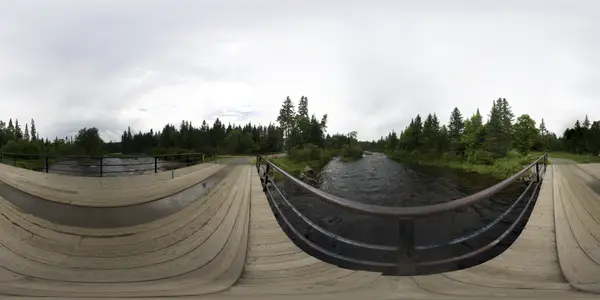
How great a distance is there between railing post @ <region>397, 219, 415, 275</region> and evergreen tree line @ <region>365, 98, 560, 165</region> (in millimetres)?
29231

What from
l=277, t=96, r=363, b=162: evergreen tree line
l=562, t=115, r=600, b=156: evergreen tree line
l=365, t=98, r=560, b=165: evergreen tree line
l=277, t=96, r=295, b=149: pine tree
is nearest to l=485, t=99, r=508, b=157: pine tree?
l=365, t=98, r=560, b=165: evergreen tree line

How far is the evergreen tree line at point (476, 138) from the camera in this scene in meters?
24.9

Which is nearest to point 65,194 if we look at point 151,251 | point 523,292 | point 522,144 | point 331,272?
point 151,251

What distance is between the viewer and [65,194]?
333cm

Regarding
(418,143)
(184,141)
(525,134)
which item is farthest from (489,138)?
(184,141)

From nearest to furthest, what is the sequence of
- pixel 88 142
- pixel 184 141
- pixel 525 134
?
pixel 88 142 < pixel 184 141 < pixel 525 134

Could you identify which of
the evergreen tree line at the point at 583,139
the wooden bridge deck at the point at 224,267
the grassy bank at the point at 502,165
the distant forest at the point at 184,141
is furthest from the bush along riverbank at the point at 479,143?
the wooden bridge deck at the point at 224,267

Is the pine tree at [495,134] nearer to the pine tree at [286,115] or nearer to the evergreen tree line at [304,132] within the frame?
the evergreen tree line at [304,132]

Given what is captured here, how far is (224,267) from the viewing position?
68.5 inches

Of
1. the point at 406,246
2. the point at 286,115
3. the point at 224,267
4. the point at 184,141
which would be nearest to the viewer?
the point at 406,246

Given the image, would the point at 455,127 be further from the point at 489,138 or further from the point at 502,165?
the point at 502,165

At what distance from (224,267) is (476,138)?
3652 cm

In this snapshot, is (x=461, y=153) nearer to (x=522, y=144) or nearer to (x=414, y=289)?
(x=522, y=144)

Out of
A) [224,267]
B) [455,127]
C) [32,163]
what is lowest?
[224,267]
